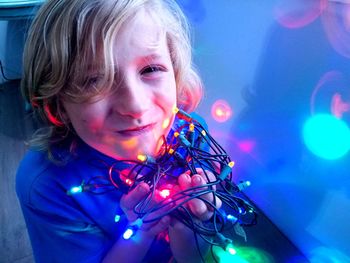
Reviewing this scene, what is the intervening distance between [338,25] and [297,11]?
0.12 meters

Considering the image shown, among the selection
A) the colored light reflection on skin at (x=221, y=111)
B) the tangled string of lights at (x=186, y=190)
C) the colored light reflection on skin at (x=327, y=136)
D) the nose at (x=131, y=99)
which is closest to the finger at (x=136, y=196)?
the tangled string of lights at (x=186, y=190)

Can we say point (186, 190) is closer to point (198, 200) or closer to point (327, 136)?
point (198, 200)

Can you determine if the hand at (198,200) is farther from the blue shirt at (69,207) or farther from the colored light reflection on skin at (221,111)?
the colored light reflection on skin at (221,111)

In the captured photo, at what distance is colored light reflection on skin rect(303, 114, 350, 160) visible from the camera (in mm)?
745

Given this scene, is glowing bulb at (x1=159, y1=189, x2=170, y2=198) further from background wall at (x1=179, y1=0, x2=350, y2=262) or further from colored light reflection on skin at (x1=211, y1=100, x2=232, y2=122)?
colored light reflection on skin at (x1=211, y1=100, x2=232, y2=122)

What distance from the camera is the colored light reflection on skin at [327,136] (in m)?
0.75

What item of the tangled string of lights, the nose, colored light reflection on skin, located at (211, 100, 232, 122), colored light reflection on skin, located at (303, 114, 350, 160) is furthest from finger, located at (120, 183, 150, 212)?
colored light reflection on skin, located at (211, 100, 232, 122)

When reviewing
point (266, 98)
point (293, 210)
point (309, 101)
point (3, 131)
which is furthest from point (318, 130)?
point (3, 131)

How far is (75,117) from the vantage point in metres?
0.52

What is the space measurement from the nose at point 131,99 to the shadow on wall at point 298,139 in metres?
0.50

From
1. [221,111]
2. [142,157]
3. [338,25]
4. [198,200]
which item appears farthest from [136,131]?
[221,111]

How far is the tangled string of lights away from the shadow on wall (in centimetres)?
36

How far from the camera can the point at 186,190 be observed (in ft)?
1.46

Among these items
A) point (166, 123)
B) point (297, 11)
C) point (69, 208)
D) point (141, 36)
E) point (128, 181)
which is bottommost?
point (69, 208)
